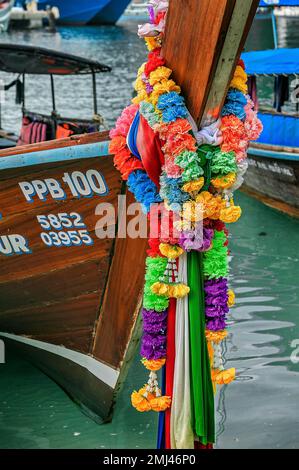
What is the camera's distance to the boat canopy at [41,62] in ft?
28.9

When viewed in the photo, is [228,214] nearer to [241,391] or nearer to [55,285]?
[55,285]

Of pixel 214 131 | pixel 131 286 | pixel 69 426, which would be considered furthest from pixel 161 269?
pixel 69 426

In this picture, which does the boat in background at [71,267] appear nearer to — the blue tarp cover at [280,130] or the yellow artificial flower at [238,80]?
the yellow artificial flower at [238,80]

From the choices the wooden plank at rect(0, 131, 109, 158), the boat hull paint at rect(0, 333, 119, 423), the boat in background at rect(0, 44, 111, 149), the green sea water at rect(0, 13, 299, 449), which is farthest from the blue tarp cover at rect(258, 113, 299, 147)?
the wooden plank at rect(0, 131, 109, 158)

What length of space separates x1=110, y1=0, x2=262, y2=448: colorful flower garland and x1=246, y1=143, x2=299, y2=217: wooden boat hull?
683 centimetres

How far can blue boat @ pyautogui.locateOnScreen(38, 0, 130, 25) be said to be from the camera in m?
50.4

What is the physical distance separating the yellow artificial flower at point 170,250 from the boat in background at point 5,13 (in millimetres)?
42958

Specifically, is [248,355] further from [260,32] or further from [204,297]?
[260,32]

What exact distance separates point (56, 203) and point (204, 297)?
5.49 ft

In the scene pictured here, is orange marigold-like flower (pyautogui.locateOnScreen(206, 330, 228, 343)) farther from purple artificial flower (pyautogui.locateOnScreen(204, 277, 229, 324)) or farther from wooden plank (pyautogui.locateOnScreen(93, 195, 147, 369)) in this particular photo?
wooden plank (pyautogui.locateOnScreen(93, 195, 147, 369))

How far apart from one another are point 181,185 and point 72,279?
6.45ft

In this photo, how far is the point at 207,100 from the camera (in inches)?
156

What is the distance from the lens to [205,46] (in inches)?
153

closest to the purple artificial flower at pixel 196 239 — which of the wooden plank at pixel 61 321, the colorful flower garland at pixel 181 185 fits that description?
the colorful flower garland at pixel 181 185
